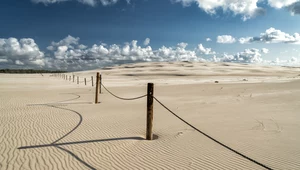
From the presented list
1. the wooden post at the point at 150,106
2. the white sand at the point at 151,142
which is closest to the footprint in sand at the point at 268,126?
the white sand at the point at 151,142

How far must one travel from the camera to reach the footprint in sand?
730 centimetres

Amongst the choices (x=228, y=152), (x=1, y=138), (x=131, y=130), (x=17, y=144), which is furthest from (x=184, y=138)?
(x=1, y=138)

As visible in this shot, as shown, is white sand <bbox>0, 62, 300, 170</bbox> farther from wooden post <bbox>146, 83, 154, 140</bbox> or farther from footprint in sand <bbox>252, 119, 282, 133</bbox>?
wooden post <bbox>146, 83, 154, 140</bbox>

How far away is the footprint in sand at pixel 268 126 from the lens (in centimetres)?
730

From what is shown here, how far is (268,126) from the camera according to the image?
7.77 m

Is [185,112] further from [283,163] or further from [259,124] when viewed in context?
[283,163]

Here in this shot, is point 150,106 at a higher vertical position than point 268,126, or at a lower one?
higher

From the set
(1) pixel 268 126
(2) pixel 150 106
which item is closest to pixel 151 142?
(2) pixel 150 106

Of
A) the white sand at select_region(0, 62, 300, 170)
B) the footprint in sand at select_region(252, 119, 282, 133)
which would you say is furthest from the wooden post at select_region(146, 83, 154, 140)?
the footprint in sand at select_region(252, 119, 282, 133)

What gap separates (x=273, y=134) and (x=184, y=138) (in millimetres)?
2787

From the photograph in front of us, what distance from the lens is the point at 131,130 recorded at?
25.6 ft

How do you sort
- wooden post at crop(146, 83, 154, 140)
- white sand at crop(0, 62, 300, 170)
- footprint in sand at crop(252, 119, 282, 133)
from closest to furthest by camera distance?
white sand at crop(0, 62, 300, 170) < wooden post at crop(146, 83, 154, 140) < footprint in sand at crop(252, 119, 282, 133)

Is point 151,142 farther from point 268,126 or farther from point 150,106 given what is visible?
point 268,126

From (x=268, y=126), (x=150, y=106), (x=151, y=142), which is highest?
(x=150, y=106)
